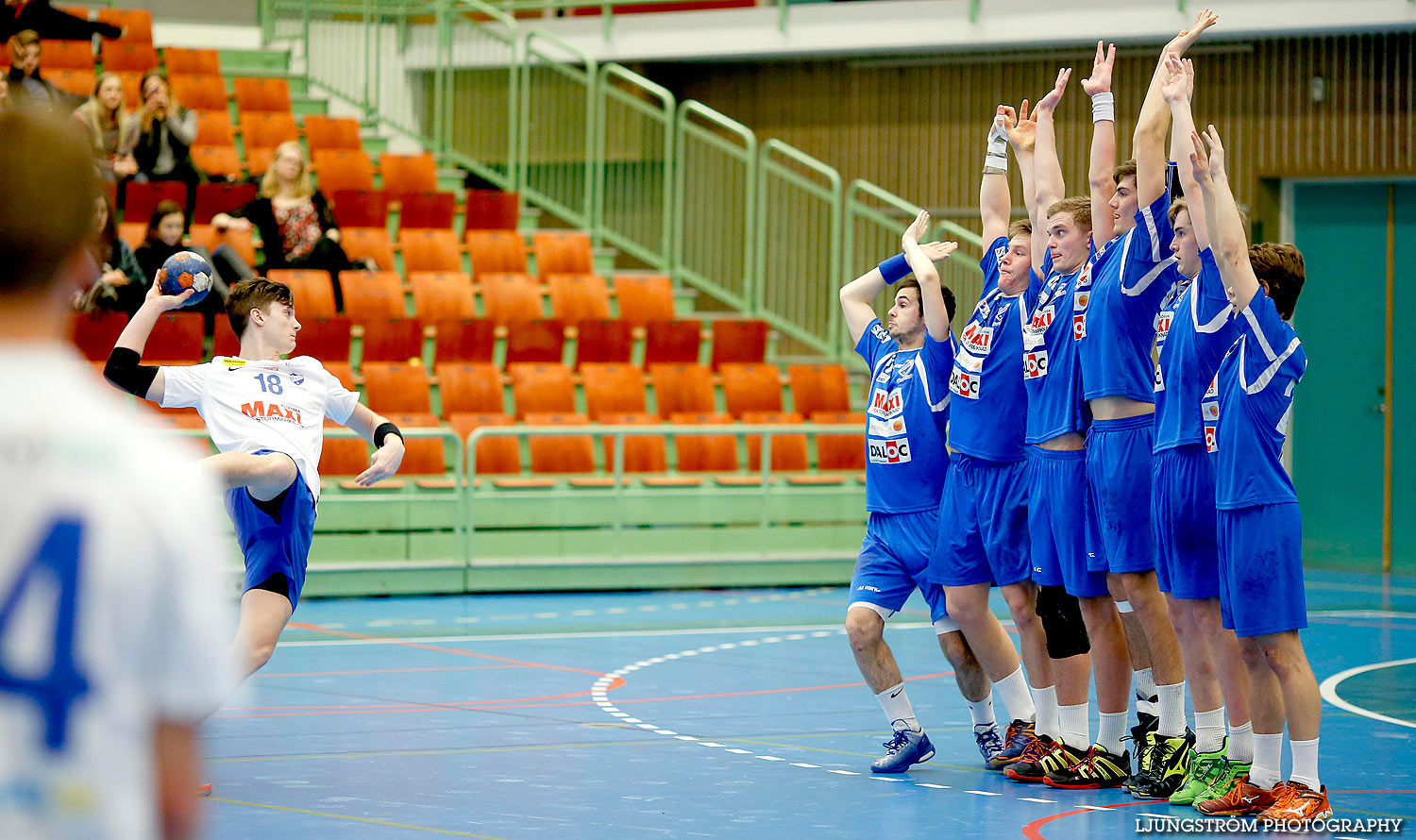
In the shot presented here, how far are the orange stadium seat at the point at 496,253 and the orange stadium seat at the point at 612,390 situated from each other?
6.55ft

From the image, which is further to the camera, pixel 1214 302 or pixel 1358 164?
pixel 1358 164

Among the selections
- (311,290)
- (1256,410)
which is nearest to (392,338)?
(311,290)

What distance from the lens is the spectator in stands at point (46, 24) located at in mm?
14172

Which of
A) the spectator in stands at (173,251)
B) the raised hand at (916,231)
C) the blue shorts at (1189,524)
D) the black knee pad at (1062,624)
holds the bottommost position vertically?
the black knee pad at (1062,624)

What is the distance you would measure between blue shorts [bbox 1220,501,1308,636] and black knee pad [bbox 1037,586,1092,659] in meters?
1.15

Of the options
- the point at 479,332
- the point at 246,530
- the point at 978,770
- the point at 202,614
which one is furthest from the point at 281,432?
the point at 479,332

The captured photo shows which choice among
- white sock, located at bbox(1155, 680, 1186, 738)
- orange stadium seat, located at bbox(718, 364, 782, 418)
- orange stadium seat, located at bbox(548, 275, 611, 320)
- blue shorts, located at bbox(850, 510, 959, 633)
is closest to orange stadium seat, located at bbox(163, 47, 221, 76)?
orange stadium seat, located at bbox(548, 275, 611, 320)

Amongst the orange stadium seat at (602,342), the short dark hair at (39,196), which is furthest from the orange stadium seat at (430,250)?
the short dark hair at (39,196)

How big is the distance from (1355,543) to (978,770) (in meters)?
10.9

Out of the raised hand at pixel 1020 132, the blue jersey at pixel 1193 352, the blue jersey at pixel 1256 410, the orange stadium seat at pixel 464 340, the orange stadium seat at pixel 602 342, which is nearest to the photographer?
the blue jersey at pixel 1256 410

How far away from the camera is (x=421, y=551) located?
12578mm

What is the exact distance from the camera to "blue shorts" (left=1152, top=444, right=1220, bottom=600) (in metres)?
5.47

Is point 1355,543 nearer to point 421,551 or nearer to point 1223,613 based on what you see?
point 421,551

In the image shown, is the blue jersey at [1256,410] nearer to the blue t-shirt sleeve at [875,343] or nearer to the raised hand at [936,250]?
the raised hand at [936,250]
